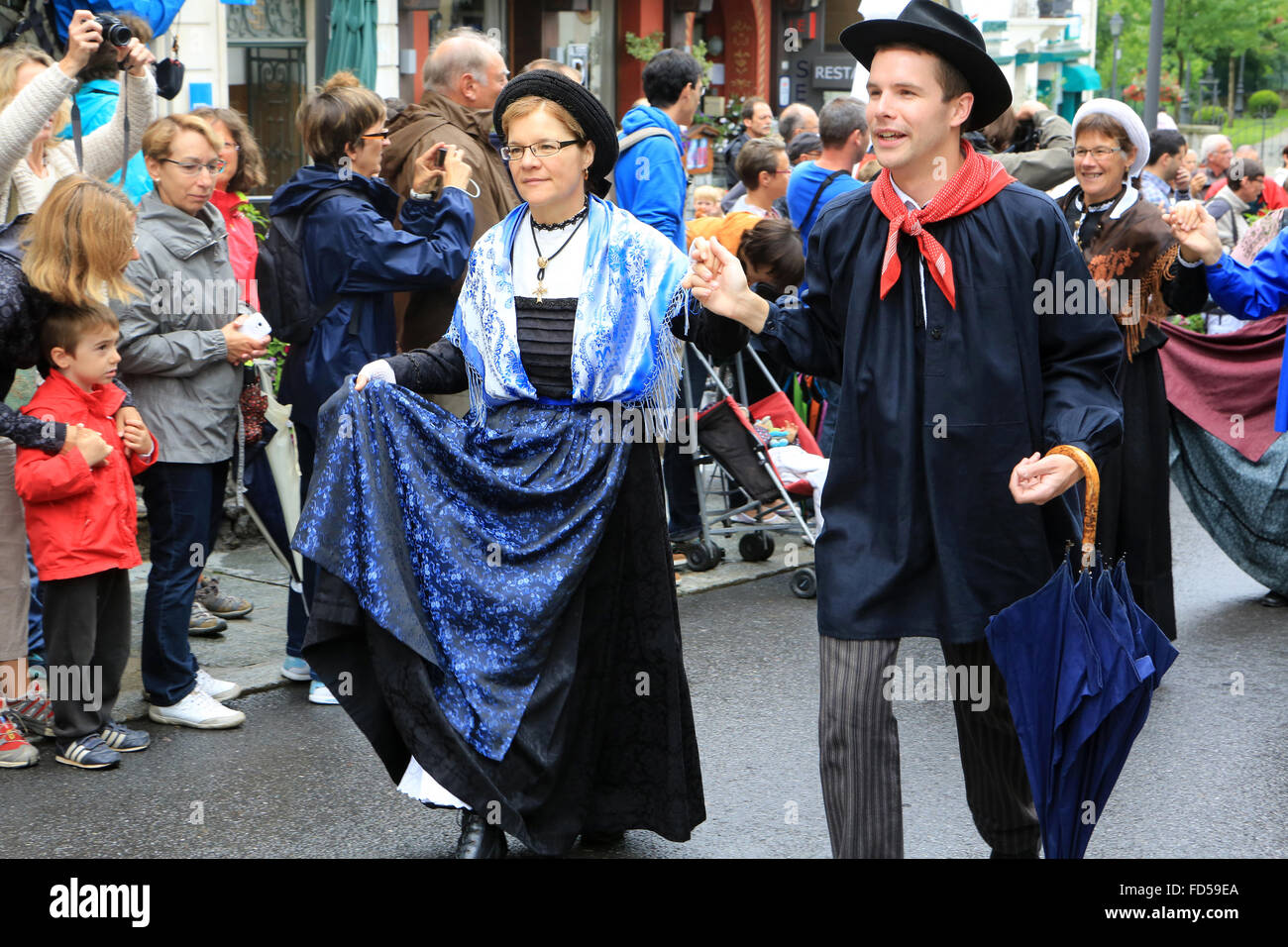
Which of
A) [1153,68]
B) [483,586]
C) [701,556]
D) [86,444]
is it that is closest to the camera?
[483,586]

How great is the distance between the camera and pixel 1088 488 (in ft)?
10.5

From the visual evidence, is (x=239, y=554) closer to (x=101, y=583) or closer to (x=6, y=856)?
(x=101, y=583)

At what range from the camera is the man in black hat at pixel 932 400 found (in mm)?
3385

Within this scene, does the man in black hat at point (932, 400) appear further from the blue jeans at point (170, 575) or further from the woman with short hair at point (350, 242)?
the blue jeans at point (170, 575)

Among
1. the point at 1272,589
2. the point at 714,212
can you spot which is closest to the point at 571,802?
the point at 1272,589

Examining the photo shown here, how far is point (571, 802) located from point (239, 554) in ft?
13.2

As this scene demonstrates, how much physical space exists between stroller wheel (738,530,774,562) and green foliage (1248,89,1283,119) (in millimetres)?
54009

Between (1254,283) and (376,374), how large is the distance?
9.93 feet

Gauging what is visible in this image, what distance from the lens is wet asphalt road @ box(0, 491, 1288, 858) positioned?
4426 mm

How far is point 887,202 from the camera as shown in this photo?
11.5 ft

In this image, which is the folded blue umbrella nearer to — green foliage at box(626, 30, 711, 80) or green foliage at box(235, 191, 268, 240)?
green foliage at box(235, 191, 268, 240)

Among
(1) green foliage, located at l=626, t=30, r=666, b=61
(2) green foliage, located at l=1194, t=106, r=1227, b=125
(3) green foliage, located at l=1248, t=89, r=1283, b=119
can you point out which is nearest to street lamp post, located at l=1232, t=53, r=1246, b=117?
(3) green foliage, located at l=1248, t=89, r=1283, b=119

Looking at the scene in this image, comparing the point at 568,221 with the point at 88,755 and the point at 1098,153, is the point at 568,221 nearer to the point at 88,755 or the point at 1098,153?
the point at 88,755

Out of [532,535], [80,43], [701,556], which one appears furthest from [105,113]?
[532,535]
